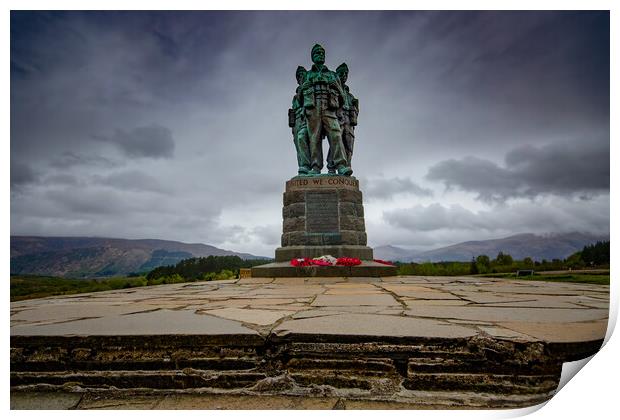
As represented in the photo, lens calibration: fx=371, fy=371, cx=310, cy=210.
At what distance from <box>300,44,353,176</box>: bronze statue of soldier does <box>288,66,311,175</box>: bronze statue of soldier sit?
0.12 m

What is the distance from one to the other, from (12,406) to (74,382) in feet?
0.71

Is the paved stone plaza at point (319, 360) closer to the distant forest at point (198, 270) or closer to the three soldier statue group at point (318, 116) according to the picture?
the distant forest at point (198, 270)

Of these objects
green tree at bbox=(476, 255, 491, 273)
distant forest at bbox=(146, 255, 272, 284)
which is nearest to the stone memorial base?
distant forest at bbox=(146, 255, 272, 284)

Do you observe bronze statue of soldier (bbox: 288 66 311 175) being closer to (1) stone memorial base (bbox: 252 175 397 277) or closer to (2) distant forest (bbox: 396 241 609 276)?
(1) stone memorial base (bbox: 252 175 397 277)

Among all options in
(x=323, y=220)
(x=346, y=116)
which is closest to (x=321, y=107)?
(x=346, y=116)

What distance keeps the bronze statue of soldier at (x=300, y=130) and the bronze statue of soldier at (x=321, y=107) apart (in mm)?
123

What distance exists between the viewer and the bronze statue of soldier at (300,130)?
32.1ft

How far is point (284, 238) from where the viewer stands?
8.59 m

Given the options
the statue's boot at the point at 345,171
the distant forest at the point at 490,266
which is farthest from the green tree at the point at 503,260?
the statue's boot at the point at 345,171

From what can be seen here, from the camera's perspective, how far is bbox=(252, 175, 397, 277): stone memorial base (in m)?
8.09

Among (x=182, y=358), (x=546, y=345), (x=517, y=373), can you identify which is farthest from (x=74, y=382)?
(x=546, y=345)

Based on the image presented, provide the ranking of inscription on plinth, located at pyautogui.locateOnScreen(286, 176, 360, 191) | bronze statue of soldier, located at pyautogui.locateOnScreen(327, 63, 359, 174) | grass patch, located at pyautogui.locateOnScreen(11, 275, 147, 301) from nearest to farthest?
grass patch, located at pyautogui.locateOnScreen(11, 275, 147, 301) < inscription on plinth, located at pyautogui.locateOnScreen(286, 176, 360, 191) < bronze statue of soldier, located at pyautogui.locateOnScreen(327, 63, 359, 174)

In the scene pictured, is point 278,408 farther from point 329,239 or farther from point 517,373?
point 329,239

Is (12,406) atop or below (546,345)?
below
